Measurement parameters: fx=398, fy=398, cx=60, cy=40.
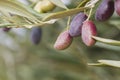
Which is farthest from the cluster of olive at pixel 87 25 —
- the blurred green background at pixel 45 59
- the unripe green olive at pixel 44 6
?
the blurred green background at pixel 45 59

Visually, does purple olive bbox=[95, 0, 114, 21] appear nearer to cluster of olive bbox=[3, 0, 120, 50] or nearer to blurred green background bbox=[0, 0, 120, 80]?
cluster of olive bbox=[3, 0, 120, 50]

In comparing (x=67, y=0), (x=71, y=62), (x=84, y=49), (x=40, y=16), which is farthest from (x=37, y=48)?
(x=40, y=16)

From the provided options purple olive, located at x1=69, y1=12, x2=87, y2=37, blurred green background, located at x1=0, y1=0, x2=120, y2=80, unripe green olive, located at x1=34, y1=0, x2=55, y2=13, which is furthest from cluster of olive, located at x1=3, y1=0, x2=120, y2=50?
blurred green background, located at x1=0, y1=0, x2=120, y2=80

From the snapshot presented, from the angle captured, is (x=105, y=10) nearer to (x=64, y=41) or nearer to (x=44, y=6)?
(x=64, y=41)

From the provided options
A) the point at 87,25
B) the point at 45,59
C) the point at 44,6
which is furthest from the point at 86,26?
the point at 45,59

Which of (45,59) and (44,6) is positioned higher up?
(45,59)

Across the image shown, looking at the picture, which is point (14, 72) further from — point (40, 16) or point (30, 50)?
point (40, 16)

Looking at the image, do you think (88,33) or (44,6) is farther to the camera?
(44,6)

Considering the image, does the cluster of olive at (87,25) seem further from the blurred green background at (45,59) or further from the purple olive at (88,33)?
the blurred green background at (45,59)
